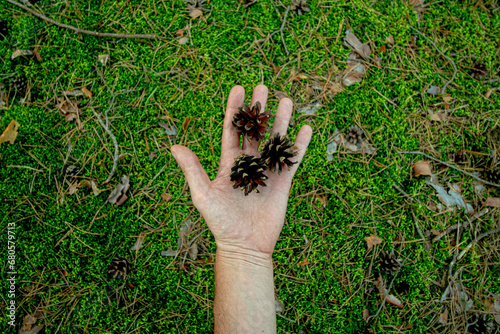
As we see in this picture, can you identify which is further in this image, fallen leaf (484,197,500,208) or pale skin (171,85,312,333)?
fallen leaf (484,197,500,208)

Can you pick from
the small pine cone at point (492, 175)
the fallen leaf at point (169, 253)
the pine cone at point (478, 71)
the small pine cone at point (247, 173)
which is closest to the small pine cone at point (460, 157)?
the small pine cone at point (492, 175)

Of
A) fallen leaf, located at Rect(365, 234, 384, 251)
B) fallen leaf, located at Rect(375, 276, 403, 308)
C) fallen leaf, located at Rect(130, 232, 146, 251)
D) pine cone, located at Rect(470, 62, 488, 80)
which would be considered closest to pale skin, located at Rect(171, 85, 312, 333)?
fallen leaf, located at Rect(130, 232, 146, 251)

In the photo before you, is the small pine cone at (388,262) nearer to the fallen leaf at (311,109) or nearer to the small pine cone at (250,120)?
the fallen leaf at (311,109)

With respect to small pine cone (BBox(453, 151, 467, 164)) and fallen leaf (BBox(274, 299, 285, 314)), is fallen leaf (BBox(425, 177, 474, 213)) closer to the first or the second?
small pine cone (BBox(453, 151, 467, 164))

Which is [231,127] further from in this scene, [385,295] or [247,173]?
[385,295]

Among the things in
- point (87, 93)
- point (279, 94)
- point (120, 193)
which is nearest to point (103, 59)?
point (87, 93)
